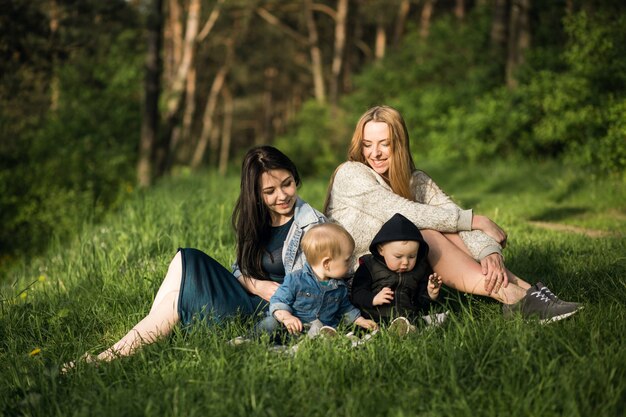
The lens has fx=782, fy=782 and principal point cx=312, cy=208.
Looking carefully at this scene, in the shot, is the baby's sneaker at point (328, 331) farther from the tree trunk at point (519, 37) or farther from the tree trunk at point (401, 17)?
the tree trunk at point (401, 17)

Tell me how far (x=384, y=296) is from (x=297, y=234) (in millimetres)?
684

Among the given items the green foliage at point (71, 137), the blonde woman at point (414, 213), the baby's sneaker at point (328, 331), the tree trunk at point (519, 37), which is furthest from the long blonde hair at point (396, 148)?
the tree trunk at point (519, 37)

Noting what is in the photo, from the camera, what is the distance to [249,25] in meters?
38.1

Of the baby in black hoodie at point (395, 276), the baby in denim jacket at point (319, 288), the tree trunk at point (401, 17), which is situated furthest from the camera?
the tree trunk at point (401, 17)

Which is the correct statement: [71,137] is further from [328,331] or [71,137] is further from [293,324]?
[328,331]

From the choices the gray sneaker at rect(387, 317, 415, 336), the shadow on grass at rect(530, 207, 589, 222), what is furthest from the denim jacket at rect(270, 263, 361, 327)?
the shadow on grass at rect(530, 207, 589, 222)

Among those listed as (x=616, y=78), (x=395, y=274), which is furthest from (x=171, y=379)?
(x=616, y=78)

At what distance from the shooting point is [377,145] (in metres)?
5.26

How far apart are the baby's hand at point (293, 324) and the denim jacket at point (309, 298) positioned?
14 cm

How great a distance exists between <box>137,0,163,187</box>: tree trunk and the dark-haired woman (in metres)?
10.9

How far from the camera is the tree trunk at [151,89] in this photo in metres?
15.8

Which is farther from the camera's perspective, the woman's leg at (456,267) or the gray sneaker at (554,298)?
the woman's leg at (456,267)

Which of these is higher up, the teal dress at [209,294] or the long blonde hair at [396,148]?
the long blonde hair at [396,148]

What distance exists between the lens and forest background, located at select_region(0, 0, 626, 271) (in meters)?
13.6
